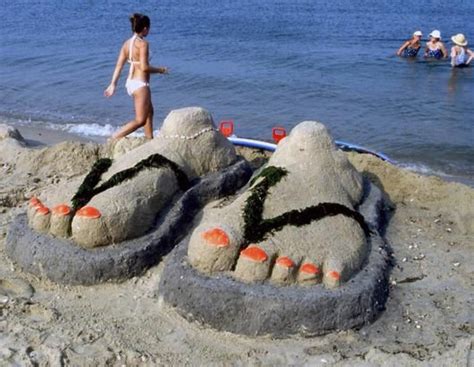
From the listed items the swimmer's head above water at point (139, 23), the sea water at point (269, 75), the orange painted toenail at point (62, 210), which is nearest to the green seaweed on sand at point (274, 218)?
the orange painted toenail at point (62, 210)

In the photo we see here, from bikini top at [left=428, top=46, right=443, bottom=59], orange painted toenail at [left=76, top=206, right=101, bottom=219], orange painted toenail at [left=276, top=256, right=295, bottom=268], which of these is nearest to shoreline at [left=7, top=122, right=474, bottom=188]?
orange painted toenail at [left=76, top=206, right=101, bottom=219]

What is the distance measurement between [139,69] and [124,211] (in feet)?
10.0

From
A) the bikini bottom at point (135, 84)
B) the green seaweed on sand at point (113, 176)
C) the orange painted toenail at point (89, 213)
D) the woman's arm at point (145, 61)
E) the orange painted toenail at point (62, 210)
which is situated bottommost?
the orange painted toenail at point (62, 210)

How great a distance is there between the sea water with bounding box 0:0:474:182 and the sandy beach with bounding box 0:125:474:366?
4.28m

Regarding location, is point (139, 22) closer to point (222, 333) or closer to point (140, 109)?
point (140, 109)

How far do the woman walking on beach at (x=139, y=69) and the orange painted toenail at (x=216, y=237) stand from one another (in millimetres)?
3277

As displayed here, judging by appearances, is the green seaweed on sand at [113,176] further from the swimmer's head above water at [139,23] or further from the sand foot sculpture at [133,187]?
the swimmer's head above water at [139,23]

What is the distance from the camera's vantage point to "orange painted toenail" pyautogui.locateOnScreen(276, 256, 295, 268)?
4.34 meters

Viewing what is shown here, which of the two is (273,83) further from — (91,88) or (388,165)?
(388,165)

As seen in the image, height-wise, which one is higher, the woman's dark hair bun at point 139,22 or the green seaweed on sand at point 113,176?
the woman's dark hair bun at point 139,22

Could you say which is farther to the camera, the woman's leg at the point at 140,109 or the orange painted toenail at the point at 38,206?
the woman's leg at the point at 140,109

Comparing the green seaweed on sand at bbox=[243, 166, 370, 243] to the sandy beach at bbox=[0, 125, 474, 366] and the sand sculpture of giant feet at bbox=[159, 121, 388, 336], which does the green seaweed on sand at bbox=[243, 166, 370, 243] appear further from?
the sandy beach at bbox=[0, 125, 474, 366]

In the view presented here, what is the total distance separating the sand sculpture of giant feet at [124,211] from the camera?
4.88 metres

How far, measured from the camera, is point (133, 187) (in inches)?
203
